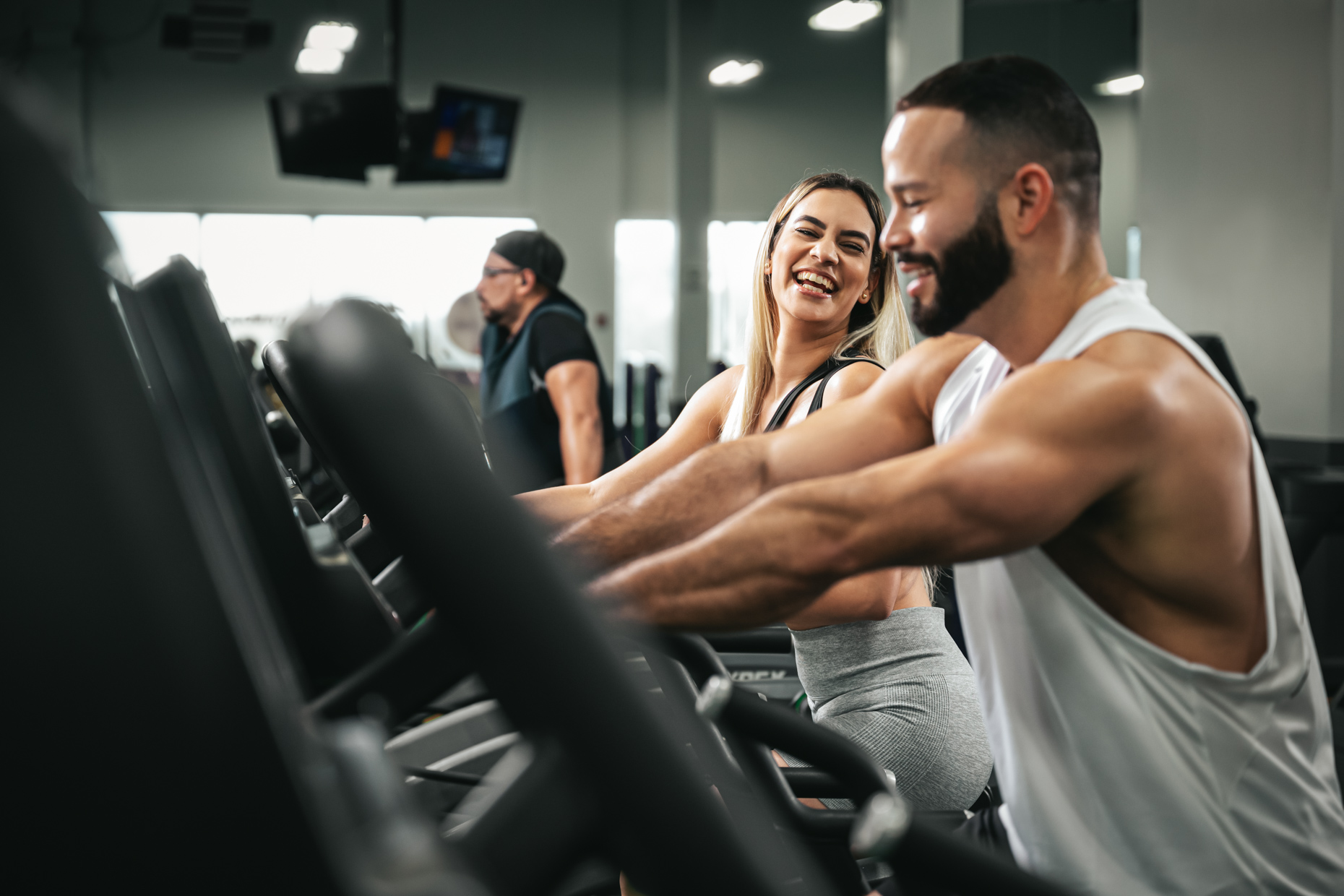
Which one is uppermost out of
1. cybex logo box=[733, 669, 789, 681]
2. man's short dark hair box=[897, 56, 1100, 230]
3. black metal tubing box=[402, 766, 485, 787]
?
man's short dark hair box=[897, 56, 1100, 230]

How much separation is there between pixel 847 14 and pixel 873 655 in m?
8.86

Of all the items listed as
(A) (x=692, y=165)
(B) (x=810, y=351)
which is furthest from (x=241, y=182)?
(B) (x=810, y=351)

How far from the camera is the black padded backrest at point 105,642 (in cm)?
39

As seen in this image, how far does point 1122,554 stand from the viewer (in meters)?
1.06

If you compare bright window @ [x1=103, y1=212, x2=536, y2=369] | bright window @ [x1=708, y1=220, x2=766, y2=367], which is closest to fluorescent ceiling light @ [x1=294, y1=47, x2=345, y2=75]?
bright window @ [x1=103, y1=212, x2=536, y2=369]

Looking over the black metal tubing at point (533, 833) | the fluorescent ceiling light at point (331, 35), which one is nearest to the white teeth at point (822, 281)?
the black metal tubing at point (533, 833)

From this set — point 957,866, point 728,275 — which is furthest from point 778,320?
point 728,275

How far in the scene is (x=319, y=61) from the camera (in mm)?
10492

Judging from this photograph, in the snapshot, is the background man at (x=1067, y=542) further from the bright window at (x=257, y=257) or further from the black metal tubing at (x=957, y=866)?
the bright window at (x=257, y=257)

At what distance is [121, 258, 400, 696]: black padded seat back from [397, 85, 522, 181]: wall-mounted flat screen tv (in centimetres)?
853

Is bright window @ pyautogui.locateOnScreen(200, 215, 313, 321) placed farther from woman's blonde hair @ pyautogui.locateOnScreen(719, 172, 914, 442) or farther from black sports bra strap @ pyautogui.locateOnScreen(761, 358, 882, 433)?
black sports bra strap @ pyautogui.locateOnScreen(761, 358, 882, 433)

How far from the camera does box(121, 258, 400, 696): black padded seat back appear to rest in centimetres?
83

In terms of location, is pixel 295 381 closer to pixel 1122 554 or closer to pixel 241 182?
pixel 1122 554

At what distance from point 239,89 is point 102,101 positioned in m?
1.24
